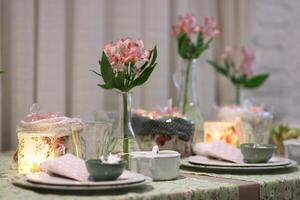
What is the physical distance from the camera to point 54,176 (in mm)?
1019

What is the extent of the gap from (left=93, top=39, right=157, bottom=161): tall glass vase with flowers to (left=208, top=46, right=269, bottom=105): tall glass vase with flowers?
0.80 metres

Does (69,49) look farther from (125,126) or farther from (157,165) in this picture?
(157,165)

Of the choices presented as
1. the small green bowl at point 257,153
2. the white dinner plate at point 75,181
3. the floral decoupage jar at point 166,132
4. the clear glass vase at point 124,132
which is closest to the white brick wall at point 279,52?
the floral decoupage jar at point 166,132

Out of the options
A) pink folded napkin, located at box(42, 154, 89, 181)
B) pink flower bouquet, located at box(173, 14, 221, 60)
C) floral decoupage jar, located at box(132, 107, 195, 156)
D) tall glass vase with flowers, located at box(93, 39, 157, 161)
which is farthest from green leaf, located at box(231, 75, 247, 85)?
pink folded napkin, located at box(42, 154, 89, 181)

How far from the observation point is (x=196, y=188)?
3.32 feet

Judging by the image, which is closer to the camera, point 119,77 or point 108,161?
point 108,161

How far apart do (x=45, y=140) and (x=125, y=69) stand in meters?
0.23

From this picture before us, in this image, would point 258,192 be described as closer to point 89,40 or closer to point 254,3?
point 89,40

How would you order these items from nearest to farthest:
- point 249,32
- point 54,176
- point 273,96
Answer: point 54,176, point 249,32, point 273,96

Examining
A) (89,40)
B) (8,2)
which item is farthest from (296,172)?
(8,2)

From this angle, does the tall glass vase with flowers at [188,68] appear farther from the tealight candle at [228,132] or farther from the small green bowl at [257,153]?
the small green bowl at [257,153]

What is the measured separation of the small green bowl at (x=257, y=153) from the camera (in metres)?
1.26

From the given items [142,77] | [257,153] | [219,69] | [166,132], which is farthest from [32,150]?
[219,69]

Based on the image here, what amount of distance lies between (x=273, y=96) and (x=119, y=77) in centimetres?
131
